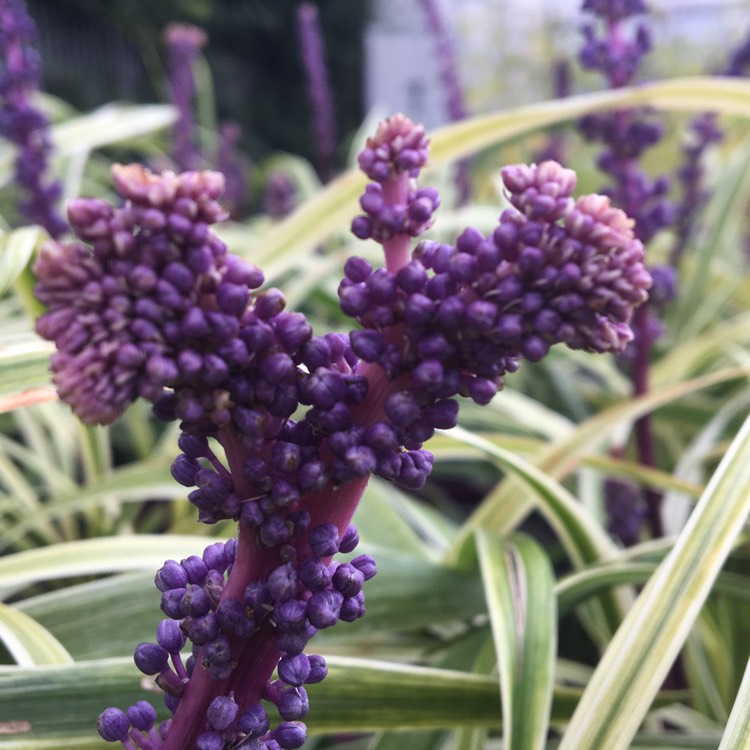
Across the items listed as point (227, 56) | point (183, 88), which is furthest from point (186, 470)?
point (227, 56)

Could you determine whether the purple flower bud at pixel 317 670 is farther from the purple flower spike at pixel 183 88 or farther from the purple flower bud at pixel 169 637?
the purple flower spike at pixel 183 88

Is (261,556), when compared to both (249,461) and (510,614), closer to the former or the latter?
(249,461)

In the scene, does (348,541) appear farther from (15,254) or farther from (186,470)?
(15,254)

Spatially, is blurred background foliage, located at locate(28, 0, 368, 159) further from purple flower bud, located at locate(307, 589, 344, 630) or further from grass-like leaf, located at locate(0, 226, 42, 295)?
purple flower bud, located at locate(307, 589, 344, 630)

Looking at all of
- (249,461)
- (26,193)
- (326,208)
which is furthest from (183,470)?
(26,193)

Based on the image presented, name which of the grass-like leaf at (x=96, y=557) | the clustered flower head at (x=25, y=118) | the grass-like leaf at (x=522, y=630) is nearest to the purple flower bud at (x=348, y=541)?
the grass-like leaf at (x=522, y=630)

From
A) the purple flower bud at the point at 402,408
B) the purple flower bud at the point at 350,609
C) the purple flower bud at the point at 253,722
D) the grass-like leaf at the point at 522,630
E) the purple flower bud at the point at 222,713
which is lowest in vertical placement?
the grass-like leaf at the point at 522,630
